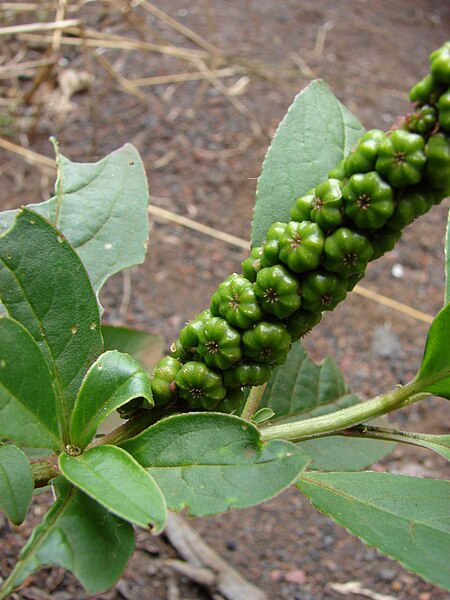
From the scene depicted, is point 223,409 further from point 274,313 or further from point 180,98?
point 180,98

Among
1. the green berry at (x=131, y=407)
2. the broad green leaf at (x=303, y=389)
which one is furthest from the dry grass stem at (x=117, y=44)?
the green berry at (x=131, y=407)

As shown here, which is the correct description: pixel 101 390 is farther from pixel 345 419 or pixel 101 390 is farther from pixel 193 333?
pixel 345 419

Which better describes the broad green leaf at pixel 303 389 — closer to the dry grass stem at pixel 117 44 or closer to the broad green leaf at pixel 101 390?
the broad green leaf at pixel 101 390

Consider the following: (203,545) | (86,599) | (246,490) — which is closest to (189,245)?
(203,545)

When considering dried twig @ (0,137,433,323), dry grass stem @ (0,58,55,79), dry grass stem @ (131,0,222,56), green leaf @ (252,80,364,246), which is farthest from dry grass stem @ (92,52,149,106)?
green leaf @ (252,80,364,246)

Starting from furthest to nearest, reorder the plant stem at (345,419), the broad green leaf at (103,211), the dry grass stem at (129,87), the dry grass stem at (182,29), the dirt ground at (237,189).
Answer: the dry grass stem at (182,29), the dry grass stem at (129,87), the dirt ground at (237,189), the broad green leaf at (103,211), the plant stem at (345,419)

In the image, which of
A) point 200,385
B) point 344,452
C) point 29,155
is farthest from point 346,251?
point 29,155
